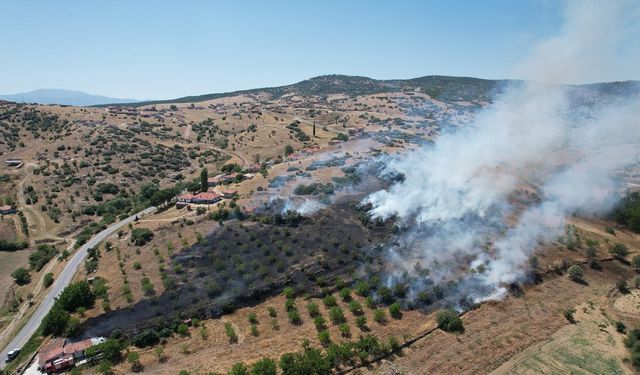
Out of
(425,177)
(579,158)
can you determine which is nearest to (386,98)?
(579,158)

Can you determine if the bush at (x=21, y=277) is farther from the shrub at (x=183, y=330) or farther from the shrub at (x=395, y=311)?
the shrub at (x=395, y=311)

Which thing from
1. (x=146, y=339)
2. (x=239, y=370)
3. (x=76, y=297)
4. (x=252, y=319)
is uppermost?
(x=76, y=297)

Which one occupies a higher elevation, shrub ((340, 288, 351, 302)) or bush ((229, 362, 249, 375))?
bush ((229, 362, 249, 375))

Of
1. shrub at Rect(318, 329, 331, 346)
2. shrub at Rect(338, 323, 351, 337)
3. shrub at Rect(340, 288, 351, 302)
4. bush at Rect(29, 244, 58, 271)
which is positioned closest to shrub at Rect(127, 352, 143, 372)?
shrub at Rect(318, 329, 331, 346)

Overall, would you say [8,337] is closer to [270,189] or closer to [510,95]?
[270,189]

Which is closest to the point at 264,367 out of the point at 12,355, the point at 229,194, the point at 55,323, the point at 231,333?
the point at 231,333

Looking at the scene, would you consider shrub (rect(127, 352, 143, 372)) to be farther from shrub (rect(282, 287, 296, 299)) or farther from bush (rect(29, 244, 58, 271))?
bush (rect(29, 244, 58, 271))

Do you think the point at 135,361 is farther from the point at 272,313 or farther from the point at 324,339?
the point at 324,339

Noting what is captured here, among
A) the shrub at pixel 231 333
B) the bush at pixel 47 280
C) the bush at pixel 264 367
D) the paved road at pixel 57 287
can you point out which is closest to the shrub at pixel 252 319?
the shrub at pixel 231 333
